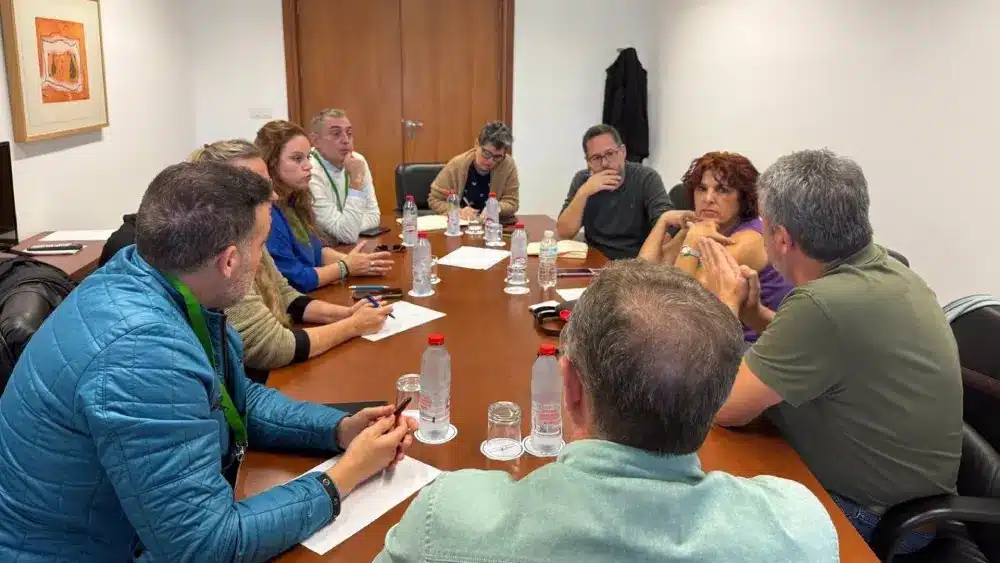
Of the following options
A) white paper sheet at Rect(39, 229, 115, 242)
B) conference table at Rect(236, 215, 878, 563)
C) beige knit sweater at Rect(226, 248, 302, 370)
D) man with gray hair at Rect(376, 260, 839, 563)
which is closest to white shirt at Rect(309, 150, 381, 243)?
conference table at Rect(236, 215, 878, 563)

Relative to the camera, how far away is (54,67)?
3590 millimetres

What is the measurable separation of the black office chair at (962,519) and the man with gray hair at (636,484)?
0.84m

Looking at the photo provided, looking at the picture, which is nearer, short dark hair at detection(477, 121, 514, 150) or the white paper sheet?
the white paper sheet

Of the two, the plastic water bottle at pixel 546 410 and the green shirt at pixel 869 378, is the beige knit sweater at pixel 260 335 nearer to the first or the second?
the plastic water bottle at pixel 546 410

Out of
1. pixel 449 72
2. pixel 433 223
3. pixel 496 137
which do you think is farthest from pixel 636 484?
pixel 449 72

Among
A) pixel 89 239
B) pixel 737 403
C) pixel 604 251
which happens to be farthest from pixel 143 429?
pixel 604 251

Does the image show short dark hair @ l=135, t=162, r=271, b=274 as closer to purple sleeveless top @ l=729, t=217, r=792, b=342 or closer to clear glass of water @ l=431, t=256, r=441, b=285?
clear glass of water @ l=431, t=256, r=441, b=285

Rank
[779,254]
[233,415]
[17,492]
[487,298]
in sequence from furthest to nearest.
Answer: [487,298], [779,254], [233,415], [17,492]

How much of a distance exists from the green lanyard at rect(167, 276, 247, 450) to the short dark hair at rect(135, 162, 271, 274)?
0.04 metres

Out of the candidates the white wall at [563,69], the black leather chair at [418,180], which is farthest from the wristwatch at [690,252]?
the white wall at [563,69]

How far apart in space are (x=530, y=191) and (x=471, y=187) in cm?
197

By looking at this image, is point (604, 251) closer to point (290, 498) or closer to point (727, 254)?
point (727, 254)

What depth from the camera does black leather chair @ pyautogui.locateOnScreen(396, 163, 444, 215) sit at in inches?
185

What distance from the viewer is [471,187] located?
4535 millimetres
